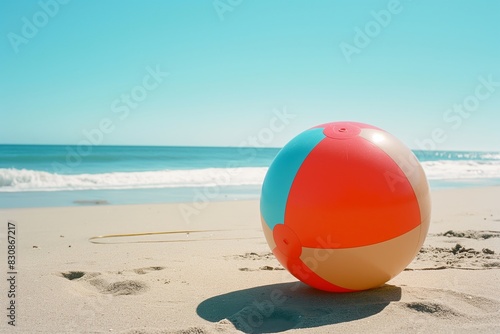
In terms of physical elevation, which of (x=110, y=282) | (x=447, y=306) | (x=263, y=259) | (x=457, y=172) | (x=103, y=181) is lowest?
(x=457, y=172)

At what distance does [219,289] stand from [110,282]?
1.14 meters

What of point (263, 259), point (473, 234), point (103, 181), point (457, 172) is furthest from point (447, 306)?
point (457, 172)

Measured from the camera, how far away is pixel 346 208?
154 inches

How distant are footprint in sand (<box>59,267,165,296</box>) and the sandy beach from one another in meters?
0.01

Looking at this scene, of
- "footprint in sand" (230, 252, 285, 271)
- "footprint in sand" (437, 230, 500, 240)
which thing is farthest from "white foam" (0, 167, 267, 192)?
"footprint in sand" (437, 230, 500, 240)

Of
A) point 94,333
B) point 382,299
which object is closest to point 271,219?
point 382,299

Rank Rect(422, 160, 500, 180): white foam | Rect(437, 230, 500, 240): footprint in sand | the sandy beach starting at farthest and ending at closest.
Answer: Rect(422, 160, 500, 180): white foam
Rect(437, 230, 500, 240): footprint in sand
the sandy beach

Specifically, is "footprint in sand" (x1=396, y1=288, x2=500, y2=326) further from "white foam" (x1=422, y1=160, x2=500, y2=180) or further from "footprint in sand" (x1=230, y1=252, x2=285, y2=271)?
"white foam" (x1=422, y1=160, x2=500, y2=180)

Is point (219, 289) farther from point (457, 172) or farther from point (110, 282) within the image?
point (457, 172)

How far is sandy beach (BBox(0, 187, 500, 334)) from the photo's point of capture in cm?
380

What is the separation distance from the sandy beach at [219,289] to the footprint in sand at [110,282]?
0.04 ft

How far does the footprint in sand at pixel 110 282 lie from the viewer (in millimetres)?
4691

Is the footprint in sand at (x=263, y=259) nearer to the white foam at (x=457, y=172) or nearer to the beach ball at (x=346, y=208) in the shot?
the beach ball at (x=346, y=208)

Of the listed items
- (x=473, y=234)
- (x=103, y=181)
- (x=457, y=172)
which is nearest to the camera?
(x=473, y=234)
